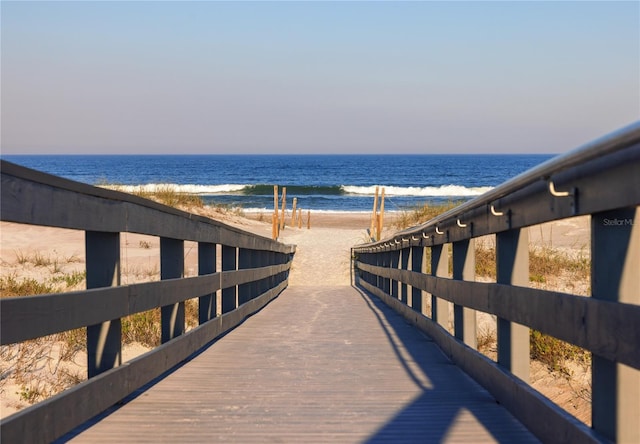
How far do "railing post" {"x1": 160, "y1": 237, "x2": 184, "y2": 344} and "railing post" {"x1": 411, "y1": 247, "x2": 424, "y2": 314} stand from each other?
3.23 meters

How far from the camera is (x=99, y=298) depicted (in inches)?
164

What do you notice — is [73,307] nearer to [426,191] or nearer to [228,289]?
[228,289]

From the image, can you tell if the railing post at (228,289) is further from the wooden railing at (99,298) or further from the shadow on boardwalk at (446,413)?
the shadow on boardwalk at (446,413)

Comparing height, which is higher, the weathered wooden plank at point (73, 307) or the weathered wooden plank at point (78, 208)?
the weathered wooden plank at point (78, 208)

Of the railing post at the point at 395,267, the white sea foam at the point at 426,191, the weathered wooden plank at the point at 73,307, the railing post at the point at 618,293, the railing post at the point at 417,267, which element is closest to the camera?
the railing post at the point at 618,293

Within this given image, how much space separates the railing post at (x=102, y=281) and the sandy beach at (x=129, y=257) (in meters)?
1.71

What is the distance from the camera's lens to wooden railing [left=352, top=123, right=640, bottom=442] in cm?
297

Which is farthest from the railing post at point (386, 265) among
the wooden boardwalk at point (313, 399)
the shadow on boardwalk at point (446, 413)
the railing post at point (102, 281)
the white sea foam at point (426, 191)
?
the white sea foam at point (426, 191)

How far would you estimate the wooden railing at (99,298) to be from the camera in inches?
131

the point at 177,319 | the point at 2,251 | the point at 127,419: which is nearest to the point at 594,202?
the point at 127,419

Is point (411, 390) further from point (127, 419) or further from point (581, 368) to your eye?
point (581, 368)

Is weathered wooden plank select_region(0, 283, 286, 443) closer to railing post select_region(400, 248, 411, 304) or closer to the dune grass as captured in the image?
the dune grass

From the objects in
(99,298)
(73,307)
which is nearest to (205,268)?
(99,298)

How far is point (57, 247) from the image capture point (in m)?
16.9
